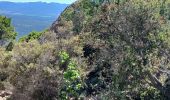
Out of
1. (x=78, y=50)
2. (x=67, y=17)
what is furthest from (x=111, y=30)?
(x=67, y=17)

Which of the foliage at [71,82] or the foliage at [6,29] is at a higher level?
the foliage at [71,82]

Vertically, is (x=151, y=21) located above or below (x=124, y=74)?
above

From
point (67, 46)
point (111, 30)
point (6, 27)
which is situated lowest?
point (6, 27)

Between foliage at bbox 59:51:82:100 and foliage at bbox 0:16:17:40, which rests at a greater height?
foliage at bbox 59:51:82:100

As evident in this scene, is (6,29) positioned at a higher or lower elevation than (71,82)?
lower

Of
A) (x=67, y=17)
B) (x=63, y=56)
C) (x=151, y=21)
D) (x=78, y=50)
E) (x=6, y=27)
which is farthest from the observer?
(x=6, y=27)

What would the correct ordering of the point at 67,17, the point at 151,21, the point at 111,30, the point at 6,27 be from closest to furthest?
the point at 151,21 → the point at 111,30 → the point at 67,17 → the point at 6,27

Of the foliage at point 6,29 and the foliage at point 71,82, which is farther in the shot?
the foliage at point 6,29

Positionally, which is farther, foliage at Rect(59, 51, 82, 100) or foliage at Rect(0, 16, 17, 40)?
foliage at Rect(0, 16, 17, 40)

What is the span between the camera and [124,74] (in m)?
15.4

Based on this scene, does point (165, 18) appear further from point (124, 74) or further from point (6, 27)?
point (6, 27)

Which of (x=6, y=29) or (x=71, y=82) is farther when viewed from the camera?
(x=6, y=29)

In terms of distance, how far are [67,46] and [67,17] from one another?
→ 23701mm

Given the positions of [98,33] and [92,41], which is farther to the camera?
[92,41]
